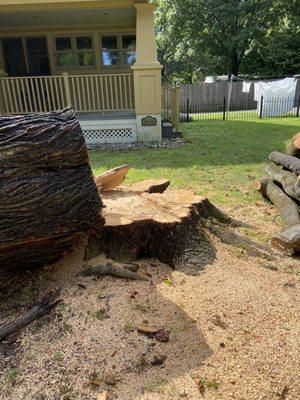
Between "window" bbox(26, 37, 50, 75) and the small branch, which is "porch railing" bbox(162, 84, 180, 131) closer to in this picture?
"window" bbox(26, 37, 50, 75)

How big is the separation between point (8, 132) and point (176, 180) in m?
4.39

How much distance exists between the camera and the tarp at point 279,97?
18.7 metres

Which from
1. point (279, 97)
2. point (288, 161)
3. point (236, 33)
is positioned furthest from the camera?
point (236, 33)

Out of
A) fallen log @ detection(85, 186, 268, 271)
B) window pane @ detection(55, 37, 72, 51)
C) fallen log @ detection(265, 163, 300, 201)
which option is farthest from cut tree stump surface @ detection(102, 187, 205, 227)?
window pane @ detection(55, 37, 72, 51)

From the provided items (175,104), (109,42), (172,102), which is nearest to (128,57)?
(109,42)

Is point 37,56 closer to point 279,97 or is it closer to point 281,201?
point 281,201

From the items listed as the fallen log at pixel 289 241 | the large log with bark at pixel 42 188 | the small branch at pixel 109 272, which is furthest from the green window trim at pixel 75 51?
the small branch at pixel 109 272

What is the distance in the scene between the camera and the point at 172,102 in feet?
37.3

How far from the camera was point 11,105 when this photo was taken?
1039cm

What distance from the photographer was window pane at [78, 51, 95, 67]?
12.3m

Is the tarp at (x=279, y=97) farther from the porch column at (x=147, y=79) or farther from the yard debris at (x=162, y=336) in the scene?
the yard debris at (x=162, y=336)

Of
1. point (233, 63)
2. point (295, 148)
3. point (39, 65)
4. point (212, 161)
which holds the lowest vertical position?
point (212, 161)

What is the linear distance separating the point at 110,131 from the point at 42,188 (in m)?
8.20

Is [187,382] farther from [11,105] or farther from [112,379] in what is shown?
[11,105]
